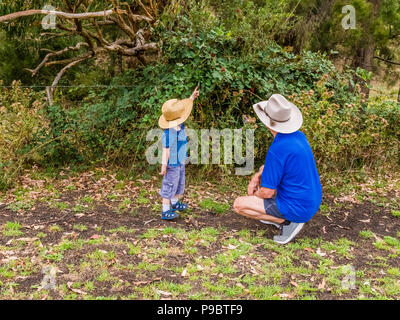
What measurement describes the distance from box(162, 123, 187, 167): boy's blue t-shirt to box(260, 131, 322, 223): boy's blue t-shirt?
1.02 meters

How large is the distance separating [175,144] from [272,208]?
1279mm

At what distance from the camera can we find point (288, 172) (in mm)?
3760

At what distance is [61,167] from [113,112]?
1240 millimetres

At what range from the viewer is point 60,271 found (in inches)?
132

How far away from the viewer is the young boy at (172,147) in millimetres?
4262

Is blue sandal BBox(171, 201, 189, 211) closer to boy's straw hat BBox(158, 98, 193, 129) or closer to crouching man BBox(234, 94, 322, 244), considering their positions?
boy's straw hat BBox(158, 98, 193, 129)

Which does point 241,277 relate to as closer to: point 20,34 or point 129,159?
point 129,159

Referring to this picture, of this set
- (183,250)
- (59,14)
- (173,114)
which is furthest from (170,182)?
(59,14)

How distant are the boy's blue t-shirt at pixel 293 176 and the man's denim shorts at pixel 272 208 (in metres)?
0.08

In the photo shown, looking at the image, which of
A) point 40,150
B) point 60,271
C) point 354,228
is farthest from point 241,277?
point 40,150

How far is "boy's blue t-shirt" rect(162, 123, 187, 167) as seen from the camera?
4.28 metres

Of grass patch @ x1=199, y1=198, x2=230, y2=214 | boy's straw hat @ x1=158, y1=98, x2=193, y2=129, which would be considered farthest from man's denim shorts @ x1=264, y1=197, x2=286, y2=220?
boy's straw hat @ x1=158, y1=98, x2=193, y2=129

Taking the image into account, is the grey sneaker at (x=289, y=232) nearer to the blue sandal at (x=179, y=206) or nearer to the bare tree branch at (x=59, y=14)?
the blue sandal at (x=179, y=206)

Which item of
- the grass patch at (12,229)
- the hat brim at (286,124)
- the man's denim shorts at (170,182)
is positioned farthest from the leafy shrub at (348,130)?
the grass patch at (12,229)
